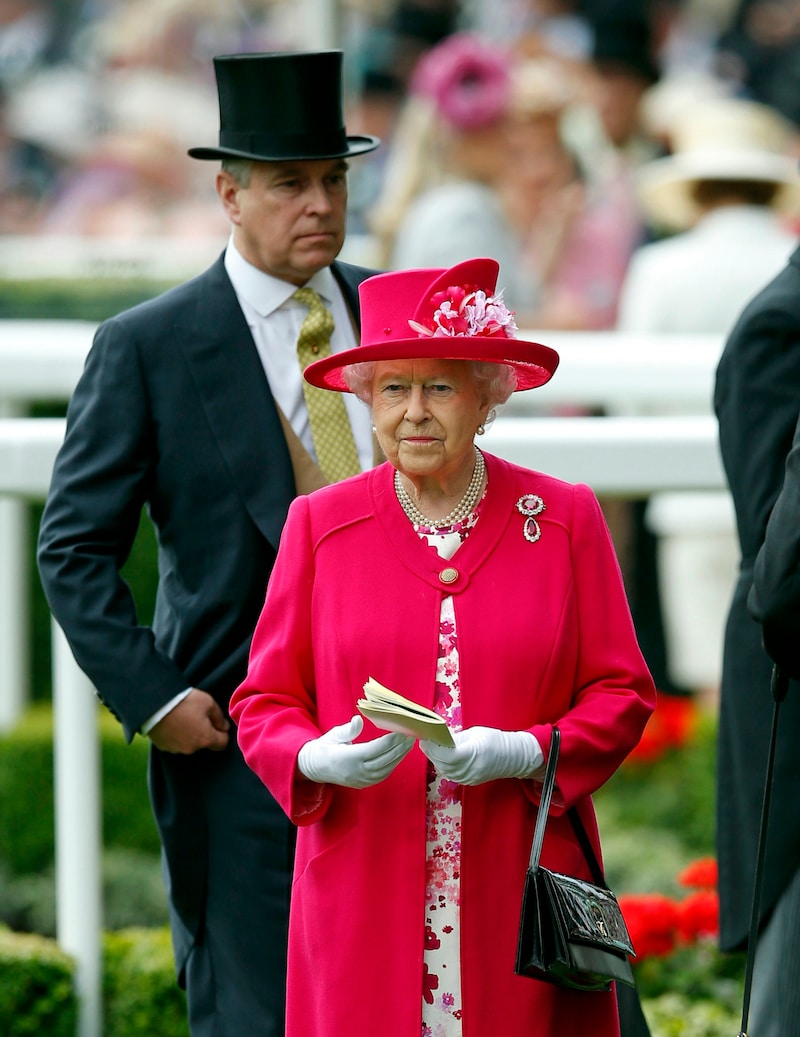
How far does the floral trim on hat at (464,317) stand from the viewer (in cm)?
327

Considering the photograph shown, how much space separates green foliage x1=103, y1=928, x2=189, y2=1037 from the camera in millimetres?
5227

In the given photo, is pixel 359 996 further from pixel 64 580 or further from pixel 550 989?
pixel 64 580

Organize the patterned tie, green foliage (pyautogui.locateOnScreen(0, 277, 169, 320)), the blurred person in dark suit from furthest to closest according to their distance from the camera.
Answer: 1. green foliage (pyautogui.locateOnScreen(0, 277, 169, 320))
2. the patterned tie
3. the blurred person in dark suit

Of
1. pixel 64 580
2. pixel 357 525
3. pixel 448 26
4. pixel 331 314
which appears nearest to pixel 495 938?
pixel 357 525

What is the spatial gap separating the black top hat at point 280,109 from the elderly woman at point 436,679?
757mm

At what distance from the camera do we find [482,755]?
3.10 meters

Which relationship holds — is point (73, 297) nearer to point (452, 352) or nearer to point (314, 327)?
point (314, 327)

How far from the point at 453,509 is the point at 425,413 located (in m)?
0.18

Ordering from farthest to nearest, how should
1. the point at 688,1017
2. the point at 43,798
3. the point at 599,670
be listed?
the point at 43,798
the point at 688,1017
the point at 599,670

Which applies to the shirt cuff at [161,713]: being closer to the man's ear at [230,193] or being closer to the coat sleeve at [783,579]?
the man's ear at [230,193]

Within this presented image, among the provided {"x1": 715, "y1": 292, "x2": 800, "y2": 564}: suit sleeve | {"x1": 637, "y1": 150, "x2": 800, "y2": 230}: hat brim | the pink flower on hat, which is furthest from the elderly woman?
the pink flower on hat

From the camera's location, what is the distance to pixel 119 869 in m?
6.59

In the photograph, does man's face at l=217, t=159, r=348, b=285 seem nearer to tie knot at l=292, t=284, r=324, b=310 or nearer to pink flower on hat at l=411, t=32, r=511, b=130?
tie knot at l=292, t=284, r=324, b=310

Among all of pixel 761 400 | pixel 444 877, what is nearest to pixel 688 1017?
pixel 761 400
